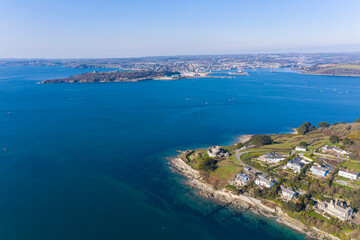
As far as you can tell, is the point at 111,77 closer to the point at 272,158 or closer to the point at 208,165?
the point at 208,165

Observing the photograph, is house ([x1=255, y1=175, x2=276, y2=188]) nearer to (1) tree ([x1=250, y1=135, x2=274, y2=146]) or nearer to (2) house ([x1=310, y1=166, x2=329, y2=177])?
(2) house ([x1=310, y1=166, x2=329, y2=177])

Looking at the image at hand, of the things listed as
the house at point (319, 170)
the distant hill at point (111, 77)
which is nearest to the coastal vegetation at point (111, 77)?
the distant hill at point (111, 77)

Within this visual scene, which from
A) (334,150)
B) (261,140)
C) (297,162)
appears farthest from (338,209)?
(261,140)

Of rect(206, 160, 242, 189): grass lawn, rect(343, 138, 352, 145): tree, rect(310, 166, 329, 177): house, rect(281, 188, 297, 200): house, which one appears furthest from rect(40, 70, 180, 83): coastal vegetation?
rect(281, 188, 297, 200): house

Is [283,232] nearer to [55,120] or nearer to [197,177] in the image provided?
[197,177]

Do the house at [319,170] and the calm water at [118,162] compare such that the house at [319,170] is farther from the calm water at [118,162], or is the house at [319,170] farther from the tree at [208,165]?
the tree at [208,165]

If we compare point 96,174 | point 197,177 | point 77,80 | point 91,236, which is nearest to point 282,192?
point 197,177
